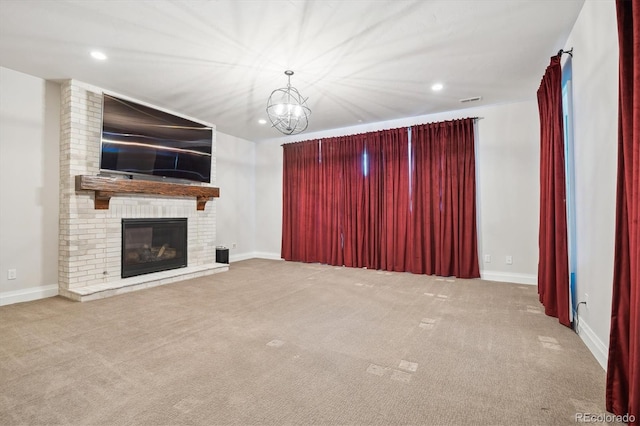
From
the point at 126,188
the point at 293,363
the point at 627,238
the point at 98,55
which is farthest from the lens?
the point at 126,188

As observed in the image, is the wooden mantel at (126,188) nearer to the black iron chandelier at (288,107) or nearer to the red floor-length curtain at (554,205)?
the black iron chandelier at (288,107)

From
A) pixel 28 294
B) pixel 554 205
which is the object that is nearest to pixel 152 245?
pixel 28 294

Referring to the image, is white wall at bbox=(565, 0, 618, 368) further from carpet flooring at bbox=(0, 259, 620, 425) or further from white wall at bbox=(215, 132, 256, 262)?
white wall at bbox=(215, 132, 256, 262)

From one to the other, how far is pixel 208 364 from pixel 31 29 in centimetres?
330

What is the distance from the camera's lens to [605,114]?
2008mm

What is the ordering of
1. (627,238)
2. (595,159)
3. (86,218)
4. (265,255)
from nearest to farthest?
(627,238) → (595,159) → (86,218) → (265,255)

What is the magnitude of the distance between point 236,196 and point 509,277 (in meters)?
5.28

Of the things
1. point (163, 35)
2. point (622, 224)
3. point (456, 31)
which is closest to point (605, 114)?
point (622, 224)

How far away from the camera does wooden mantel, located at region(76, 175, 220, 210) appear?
3725mm

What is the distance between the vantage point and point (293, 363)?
206 cm

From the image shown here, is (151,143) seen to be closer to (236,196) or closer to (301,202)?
(236,196)

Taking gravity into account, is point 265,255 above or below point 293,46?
below

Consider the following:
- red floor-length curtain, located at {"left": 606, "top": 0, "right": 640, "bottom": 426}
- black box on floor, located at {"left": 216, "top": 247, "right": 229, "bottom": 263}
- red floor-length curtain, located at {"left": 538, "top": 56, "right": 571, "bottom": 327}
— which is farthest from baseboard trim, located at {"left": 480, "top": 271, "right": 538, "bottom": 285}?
black box on floor, located at {"left": 216, "top": 247, "right": 229, "bottom": 263}

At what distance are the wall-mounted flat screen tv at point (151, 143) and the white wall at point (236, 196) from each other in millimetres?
898
